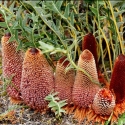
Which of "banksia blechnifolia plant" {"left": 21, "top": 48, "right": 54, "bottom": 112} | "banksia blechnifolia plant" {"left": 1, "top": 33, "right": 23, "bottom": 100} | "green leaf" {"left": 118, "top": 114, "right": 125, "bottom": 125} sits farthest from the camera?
"banksia blechnifolia plant" {"left": 1, "top": 33, "right": 23, "bottom": 100}

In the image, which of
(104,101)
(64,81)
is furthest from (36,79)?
(104,101)

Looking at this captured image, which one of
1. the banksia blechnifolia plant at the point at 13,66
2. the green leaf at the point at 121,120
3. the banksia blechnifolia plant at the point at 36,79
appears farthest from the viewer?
the banksia blechnifolia plant at the point at 13,66

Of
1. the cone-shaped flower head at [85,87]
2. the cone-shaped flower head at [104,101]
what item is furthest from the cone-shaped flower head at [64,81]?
the cone-shaped flower head at [104,101]

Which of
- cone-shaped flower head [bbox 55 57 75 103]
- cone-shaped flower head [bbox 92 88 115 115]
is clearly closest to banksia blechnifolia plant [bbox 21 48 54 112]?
cone-shaped flower head [bbox 55 57 75 103]

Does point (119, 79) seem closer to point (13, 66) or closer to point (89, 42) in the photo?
point (89, 42)

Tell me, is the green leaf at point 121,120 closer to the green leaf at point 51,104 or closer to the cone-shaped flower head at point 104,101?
the cone-shaped flower head at point 104,101

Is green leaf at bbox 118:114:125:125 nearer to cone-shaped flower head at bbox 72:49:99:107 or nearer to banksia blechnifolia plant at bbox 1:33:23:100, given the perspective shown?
cone-shaped flower head at bbox 72:49:99:107
